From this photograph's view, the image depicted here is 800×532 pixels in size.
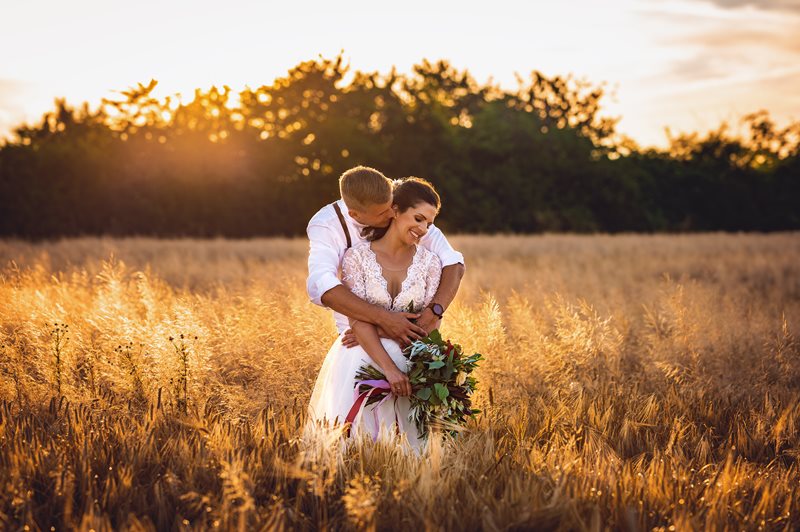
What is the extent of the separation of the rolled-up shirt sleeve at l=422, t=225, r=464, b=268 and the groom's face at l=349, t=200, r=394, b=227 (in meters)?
0.46

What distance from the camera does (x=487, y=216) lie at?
37281 mm

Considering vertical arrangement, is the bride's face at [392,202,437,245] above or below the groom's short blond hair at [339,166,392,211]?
below

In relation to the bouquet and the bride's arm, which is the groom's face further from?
the bouquet

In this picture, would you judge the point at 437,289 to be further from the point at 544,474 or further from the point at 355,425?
the point at 544,474

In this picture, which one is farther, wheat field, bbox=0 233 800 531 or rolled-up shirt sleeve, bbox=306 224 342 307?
rolled-up shirt sleeve, bbox=306 224 342 307

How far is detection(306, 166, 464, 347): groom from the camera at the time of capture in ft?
12.3

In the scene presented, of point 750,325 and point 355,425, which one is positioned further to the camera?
point 750,325

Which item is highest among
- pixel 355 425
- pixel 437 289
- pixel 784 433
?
pixel 437 289

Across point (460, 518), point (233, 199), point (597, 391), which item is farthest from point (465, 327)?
point (233, 199)

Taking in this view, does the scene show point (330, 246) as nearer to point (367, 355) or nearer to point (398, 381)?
point (367, 355)

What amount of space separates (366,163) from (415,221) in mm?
30484

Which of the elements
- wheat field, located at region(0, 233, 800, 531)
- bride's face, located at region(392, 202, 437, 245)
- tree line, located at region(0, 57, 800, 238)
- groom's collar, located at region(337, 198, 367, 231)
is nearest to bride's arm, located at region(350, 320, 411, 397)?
wheat field, located at region(0, 233, 800, 531)

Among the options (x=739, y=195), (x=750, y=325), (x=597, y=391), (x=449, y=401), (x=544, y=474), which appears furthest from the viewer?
(x=739, y=195)

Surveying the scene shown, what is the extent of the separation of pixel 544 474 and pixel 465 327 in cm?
275
